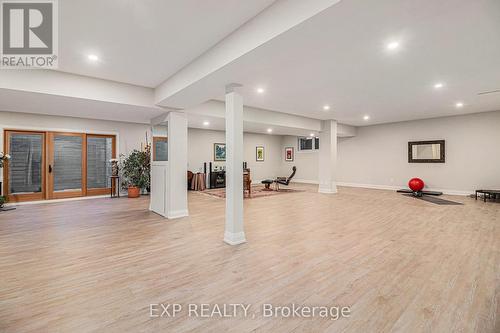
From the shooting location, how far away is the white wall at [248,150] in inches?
398

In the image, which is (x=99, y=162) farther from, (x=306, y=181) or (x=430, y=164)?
(x=430, y=164)

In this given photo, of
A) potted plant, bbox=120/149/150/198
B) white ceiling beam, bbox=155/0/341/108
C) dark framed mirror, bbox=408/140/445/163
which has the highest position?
white ceiling beam, bbox=155/0/341/108

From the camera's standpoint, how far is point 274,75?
12.7 ft

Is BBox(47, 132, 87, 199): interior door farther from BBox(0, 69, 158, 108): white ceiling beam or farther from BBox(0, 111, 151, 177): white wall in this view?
BBox(0, 69, 158, 108): white ceiling beam

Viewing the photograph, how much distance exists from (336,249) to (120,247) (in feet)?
9.97

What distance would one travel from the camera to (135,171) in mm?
7926

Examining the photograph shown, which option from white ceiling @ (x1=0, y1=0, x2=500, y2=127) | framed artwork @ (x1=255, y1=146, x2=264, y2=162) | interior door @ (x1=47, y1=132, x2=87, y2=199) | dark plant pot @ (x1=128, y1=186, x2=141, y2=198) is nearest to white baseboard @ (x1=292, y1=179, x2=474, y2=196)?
framed artwork @ (x1=255, y1=146, x2=264, y2=162)

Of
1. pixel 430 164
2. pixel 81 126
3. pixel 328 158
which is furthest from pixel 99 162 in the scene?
pixel 430 164

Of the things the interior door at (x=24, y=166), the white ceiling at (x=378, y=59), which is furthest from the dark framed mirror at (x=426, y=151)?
the interior door at (x=24, y=166)

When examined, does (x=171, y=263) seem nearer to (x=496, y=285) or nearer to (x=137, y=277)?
(x=137, y=277)

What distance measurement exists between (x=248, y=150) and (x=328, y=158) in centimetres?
444

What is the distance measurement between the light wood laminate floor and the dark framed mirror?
4.29 m

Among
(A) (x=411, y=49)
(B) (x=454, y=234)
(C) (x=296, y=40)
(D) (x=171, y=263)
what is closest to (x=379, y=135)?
(B) (x=454, y=234)

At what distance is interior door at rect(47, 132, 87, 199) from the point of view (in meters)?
6.90
